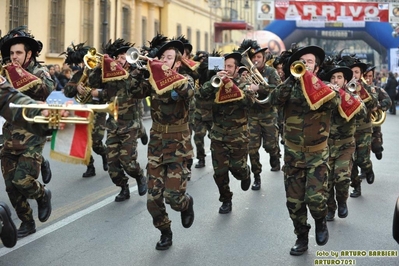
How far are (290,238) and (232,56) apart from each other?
237cm

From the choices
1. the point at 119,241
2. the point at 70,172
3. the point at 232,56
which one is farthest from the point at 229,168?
the point at 70,172

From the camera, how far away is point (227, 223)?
25.7ft

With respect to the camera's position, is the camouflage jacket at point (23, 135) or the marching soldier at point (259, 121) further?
the marching soldier at point (259, 121)

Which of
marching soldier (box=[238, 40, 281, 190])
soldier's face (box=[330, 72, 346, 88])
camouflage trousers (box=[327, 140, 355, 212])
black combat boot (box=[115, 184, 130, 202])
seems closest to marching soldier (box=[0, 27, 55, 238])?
black combat boot (box=[115, 184, 130, 202])

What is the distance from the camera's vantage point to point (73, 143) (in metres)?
4.56

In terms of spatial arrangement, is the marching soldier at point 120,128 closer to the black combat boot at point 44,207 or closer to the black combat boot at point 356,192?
the black combat boot at point 44,207

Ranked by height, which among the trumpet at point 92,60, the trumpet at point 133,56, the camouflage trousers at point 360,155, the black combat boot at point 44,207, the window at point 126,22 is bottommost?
the black combat boot at point 44,207

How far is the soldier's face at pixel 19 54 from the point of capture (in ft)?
23.4

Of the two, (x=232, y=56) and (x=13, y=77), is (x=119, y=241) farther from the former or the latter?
(x=232, y=56)

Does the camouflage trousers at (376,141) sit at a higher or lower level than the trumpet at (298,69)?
lower

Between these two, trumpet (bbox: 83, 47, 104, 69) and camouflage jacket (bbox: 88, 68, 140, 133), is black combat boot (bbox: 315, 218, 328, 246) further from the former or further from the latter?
trumpet (bbox: 83, 47, 104, 69)

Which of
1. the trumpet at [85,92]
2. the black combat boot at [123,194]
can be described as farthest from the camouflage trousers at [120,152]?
the trumpet at [85,92]

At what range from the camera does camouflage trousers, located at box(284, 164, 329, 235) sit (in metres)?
6.42

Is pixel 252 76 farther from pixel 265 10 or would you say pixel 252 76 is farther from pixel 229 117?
pixel 265 10
